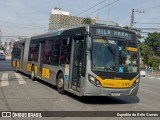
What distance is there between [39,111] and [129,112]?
2.77 meters

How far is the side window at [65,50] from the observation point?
12734 millimetres

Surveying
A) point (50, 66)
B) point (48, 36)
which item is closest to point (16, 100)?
point (50, 66)

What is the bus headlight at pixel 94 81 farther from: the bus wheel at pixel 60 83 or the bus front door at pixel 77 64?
the bus wheel at pixel 60 83

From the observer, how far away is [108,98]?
1334 centimetres

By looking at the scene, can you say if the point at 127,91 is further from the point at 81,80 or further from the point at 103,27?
the point at 103,27

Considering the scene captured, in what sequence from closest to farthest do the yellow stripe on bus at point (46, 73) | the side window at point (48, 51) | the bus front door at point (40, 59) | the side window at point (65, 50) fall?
the side window at point (65, 50) → the side window at point (48, 51) → the yellow stripe on bus at point (46, 73) → the bus front door at point (40, 59)

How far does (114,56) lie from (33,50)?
9.01 metres

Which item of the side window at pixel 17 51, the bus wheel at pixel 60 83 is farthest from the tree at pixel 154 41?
the bus wheel at pixel 60 83

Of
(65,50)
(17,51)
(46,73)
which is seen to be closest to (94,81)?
(65,50)

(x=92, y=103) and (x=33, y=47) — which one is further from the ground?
(x=33, y=47)

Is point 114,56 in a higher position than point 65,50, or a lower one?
lower

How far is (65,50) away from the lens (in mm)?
13141

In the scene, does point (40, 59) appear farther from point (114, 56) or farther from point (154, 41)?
point (154, 41)

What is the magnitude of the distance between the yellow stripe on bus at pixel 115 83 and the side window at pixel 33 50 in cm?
785
